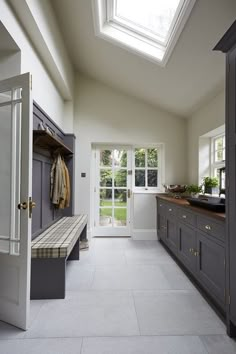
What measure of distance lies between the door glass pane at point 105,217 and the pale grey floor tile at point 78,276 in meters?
1.51

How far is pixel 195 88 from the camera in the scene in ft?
10.9

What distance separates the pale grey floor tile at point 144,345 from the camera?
1.53m

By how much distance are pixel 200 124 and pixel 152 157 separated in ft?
3.93

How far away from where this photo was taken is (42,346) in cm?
157

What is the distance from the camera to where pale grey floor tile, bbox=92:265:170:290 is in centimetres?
248

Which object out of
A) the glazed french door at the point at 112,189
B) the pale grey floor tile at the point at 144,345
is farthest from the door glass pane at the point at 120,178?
the pale grey floor tile at the point at 144,345

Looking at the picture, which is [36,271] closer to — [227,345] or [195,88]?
[227,345]

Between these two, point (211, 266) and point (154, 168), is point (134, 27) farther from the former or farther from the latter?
point (211, 266)

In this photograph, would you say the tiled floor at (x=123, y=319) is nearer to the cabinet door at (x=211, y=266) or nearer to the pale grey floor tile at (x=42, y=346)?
the pale grey floor tile at (x=42, y=346)

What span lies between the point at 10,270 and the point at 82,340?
2.43ft

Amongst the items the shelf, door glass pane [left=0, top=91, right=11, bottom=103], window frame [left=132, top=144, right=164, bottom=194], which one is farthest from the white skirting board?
door glass pane [left=0, top=91, right=11, bottom=103]

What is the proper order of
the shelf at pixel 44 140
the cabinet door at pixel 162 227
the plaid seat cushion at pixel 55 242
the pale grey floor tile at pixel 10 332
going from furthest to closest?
the cabinet door at pixel 162 227
the shelf at pixel 44 140
the plaid seat cushion at pixel 55 242
the pale grey floor tile at pixel 10 332

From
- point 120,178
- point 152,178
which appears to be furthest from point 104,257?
point 152,178

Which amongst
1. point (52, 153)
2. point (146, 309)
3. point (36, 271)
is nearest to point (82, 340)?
point (146, 309)
